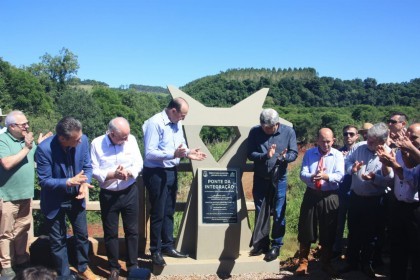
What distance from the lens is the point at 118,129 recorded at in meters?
4.71

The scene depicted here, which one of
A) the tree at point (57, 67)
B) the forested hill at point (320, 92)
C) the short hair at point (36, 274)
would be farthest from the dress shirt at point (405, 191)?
the tree at point (57, 67)

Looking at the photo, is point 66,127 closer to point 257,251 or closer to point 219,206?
point 219,206

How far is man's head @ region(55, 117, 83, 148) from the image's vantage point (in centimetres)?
439

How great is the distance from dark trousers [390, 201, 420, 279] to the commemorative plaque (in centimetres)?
210

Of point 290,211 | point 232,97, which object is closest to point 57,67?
point 232,97

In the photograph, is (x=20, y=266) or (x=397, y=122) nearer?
Answer: (x=20, y=266)

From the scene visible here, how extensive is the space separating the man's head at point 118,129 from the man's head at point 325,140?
7.90 ft

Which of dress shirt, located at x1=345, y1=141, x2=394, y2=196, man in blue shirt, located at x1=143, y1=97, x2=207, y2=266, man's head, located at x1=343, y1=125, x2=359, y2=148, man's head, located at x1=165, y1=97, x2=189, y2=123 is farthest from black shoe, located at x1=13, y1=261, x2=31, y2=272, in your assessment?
man's head, located at x1=343, y1=125, x2=359, y2=148

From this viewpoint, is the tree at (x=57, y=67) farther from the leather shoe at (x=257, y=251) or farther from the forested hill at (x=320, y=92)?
the leather shoe at (x=257, y=251)

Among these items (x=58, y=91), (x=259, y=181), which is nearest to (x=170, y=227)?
(x=259, y=181)

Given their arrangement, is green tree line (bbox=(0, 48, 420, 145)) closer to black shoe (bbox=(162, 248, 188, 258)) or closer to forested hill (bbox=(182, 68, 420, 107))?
forested hill (bbox=(182, 68, 420, 107))

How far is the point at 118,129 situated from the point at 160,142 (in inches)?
27.9

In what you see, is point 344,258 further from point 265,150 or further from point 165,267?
point 165,267

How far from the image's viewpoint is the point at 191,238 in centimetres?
586
